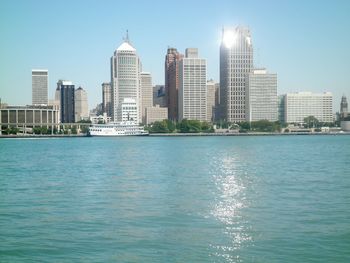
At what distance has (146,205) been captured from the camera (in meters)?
20.7

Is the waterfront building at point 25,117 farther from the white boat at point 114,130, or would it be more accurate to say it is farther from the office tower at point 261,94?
the office tower at point 261,94

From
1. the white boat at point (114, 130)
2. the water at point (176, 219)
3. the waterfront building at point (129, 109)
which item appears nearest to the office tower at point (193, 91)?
the waterfront building at point (129, 109)

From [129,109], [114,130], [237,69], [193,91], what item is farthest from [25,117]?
[237,69]

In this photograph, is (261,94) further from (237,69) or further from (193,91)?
(193,91)

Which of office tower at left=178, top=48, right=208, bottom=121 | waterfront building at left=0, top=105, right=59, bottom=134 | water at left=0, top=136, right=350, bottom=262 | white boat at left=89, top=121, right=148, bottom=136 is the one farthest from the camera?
office tower at left=178, top=48, right=208, bottom=121

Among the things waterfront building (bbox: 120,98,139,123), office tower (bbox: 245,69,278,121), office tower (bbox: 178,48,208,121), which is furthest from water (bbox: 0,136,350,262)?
office tower (bbox: 178,48,208,121)

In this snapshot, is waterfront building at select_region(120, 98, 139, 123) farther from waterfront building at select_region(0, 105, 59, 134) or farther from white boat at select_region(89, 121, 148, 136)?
white boat at select_region(89, 121, 148, 136)

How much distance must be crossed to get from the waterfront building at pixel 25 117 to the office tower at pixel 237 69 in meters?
58.5

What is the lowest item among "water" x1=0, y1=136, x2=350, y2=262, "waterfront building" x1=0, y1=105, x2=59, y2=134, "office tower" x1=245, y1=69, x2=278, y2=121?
"water" x1=0, y1=136, x2=350, y2=262

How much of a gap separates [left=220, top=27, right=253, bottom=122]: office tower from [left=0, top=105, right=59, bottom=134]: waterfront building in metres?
58.5

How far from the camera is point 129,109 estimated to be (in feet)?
618

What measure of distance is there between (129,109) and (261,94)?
147 feet

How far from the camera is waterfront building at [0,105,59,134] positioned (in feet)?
550

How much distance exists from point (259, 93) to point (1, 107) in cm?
8351
